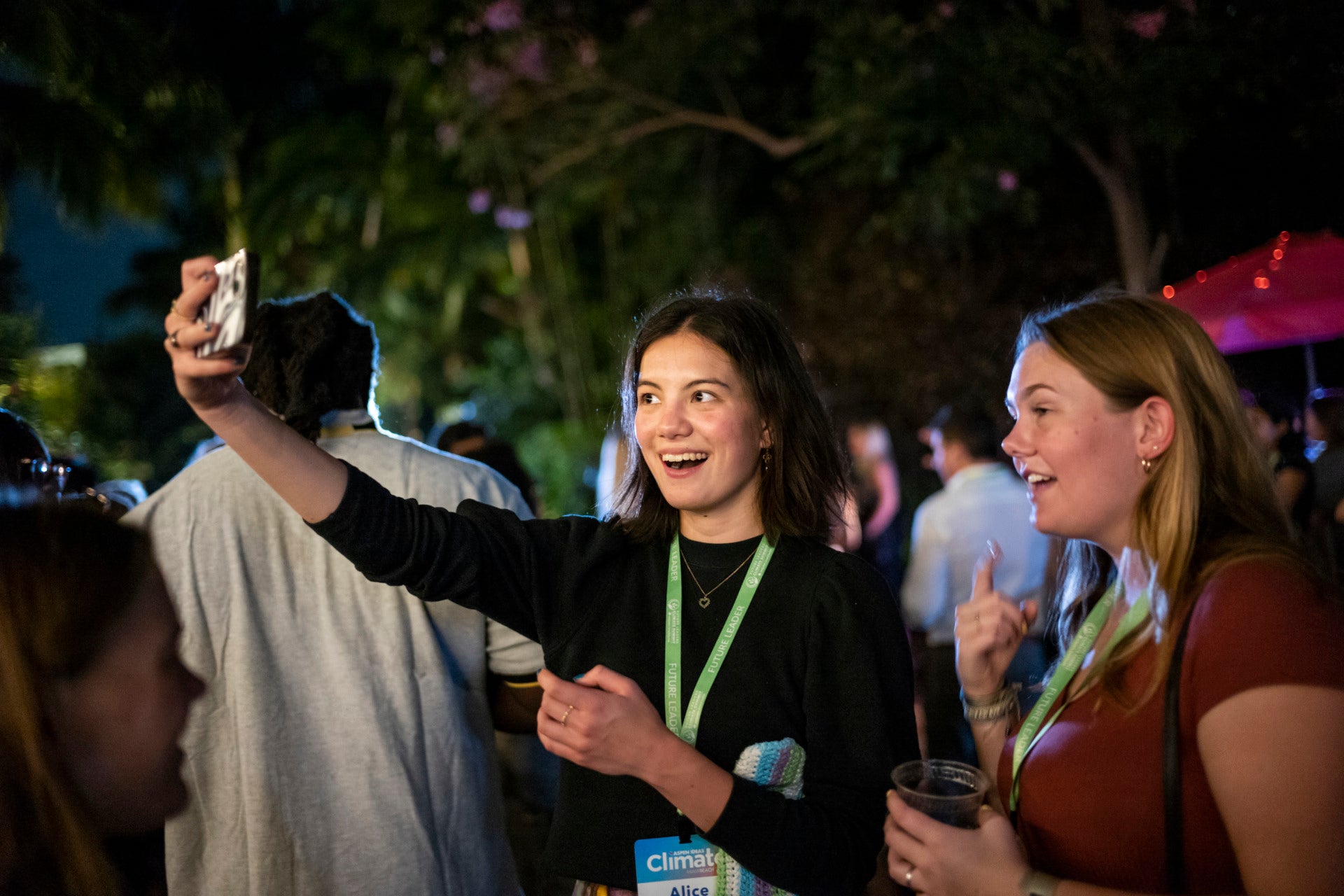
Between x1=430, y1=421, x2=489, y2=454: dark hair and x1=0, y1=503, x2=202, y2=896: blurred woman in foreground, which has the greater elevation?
x1=430, y1=421, x2=489, y2=454: dark hair

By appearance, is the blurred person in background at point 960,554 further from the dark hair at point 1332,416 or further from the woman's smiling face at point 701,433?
the woman's smiling face at point 701,433

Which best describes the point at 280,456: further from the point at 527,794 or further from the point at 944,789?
the point at 527,794

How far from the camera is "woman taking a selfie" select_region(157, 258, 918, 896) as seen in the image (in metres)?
1.55

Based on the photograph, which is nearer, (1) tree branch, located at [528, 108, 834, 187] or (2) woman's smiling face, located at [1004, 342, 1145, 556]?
(2) woman's smiling face, located at [1004, 342, 1145, 556]

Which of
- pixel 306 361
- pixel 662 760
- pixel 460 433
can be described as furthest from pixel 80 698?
pixel 460 433

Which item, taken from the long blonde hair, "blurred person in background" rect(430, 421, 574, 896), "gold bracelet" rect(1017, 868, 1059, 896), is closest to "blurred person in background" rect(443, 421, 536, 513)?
"blurred person in background" rect(430, 421, 574, 896)

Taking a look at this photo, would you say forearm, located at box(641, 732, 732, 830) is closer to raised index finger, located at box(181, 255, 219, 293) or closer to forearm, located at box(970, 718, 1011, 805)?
forearm, located at box(970, 718, 1011, 805)

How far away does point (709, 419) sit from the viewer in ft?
6.19

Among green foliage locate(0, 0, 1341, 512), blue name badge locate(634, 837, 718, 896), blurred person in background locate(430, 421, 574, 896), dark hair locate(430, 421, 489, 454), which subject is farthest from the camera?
green foliage locate(0, 0, 1341, 512)

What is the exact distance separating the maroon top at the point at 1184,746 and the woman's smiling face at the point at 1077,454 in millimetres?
238

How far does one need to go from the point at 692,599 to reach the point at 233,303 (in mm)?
1006

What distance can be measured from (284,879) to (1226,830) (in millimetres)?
1810

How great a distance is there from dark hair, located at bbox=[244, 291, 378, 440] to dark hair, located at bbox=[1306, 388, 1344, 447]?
205 inches

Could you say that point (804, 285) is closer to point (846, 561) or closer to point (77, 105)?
point (77, 105)
